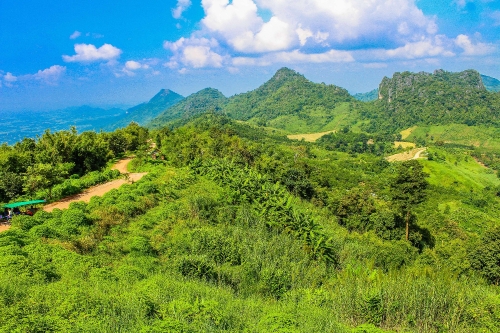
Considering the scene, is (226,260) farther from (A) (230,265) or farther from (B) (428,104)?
(B) (428,104)

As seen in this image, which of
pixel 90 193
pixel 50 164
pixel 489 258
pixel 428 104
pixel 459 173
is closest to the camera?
pixel 489 258

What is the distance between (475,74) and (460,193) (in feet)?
625

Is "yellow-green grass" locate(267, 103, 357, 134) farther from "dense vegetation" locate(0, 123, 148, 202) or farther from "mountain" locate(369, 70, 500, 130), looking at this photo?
"dense vegetation" locate(0, 123, 148, 202)

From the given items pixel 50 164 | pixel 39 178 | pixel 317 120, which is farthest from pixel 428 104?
pixel 39 178

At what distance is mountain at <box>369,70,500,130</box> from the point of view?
449 feet

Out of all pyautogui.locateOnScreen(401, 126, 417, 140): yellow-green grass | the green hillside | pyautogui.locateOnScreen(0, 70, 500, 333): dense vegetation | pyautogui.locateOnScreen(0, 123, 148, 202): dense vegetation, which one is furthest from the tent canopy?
pyautogui.locateOnScreen(401, 126, 417, 140): yellow-green grass

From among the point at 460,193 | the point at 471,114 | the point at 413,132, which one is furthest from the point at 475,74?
the point at 460,193

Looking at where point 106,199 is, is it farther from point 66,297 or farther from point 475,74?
point 475,74

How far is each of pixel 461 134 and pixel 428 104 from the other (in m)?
34.7

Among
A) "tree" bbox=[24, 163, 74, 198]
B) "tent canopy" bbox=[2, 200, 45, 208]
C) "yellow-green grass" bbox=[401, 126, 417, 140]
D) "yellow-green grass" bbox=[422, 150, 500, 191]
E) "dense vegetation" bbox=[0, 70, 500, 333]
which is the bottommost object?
"yellow-green grass" bbox=[422, 150, 500, 191]

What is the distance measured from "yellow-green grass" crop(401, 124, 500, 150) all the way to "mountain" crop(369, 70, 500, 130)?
5714 millimetres

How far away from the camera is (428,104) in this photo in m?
153

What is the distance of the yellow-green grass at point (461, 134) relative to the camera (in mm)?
114675

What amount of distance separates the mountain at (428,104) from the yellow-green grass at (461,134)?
5714 millimetres
